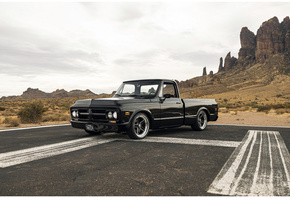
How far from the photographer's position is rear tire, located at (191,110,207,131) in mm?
8562

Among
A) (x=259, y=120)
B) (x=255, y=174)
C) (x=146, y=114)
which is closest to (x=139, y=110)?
(x=146, y=114)

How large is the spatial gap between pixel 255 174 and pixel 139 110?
11.9 ft

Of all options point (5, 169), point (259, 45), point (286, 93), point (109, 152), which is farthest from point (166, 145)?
point (259, 45)

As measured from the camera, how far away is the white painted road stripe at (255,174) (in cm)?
288

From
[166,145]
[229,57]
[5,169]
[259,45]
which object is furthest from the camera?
[229,57]

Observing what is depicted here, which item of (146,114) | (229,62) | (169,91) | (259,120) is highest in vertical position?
(229,62)

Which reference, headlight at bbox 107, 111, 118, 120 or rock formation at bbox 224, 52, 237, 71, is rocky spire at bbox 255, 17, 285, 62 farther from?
headlight at bbox 107, 111, 118, 120

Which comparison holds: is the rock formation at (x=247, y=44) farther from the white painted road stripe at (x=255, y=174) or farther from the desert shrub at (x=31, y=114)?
the white painted road stripe at (x=255, y=174)

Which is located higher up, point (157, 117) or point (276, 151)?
point (157, 117)

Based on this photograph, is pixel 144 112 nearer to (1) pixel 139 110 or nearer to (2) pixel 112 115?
(1) pixel 139 110

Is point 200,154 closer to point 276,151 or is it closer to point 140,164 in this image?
point 140,164

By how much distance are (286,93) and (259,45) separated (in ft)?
242

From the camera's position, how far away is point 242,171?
3691mm

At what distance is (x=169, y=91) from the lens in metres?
7.95
